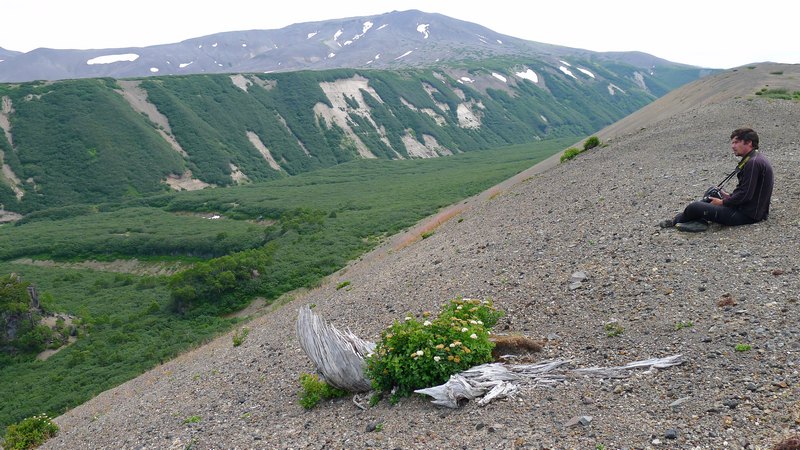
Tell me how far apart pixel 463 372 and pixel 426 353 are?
702 mm

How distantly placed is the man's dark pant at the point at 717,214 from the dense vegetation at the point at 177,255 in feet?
87.4

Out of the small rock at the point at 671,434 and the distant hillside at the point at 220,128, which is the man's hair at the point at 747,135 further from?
the distant hillside at the point at 220,128

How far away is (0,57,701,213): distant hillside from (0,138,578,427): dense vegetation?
475 inches

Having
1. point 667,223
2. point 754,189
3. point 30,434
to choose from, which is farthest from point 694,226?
point 30,434

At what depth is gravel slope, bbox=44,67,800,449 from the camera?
24.8 feet

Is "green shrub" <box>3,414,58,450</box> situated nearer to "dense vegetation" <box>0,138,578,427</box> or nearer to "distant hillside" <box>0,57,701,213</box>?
"dense vegetation" <box>0,138,578,427</box>

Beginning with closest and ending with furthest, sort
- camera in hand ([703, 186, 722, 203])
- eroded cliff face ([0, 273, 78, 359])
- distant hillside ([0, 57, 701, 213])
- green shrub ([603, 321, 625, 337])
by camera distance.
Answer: green shrub ([603, 321, 625, 337])
camera in hand ([703, 186, 722, 203])
eroded cliff face ([0, 273, 78, 359])
distant hillside ([0, 57, 701, 213])

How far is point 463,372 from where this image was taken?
9.46 m

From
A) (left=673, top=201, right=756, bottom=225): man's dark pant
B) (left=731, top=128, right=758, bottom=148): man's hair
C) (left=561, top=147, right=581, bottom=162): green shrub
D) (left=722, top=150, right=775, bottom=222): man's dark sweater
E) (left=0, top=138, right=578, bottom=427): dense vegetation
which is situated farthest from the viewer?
(left=561, top=147, right=581, bottom=162): green shrub

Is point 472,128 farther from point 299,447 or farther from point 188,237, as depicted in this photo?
point 299,447

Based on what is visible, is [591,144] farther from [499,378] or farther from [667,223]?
[499,378]

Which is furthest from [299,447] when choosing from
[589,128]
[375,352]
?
[589,128]

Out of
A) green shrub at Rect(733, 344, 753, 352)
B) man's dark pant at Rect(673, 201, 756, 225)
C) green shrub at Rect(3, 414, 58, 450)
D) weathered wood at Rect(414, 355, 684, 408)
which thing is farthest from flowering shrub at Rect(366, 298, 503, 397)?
green shrub at Rect(3, 414, 58, 450)

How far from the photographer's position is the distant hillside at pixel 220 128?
94812 millimetres
